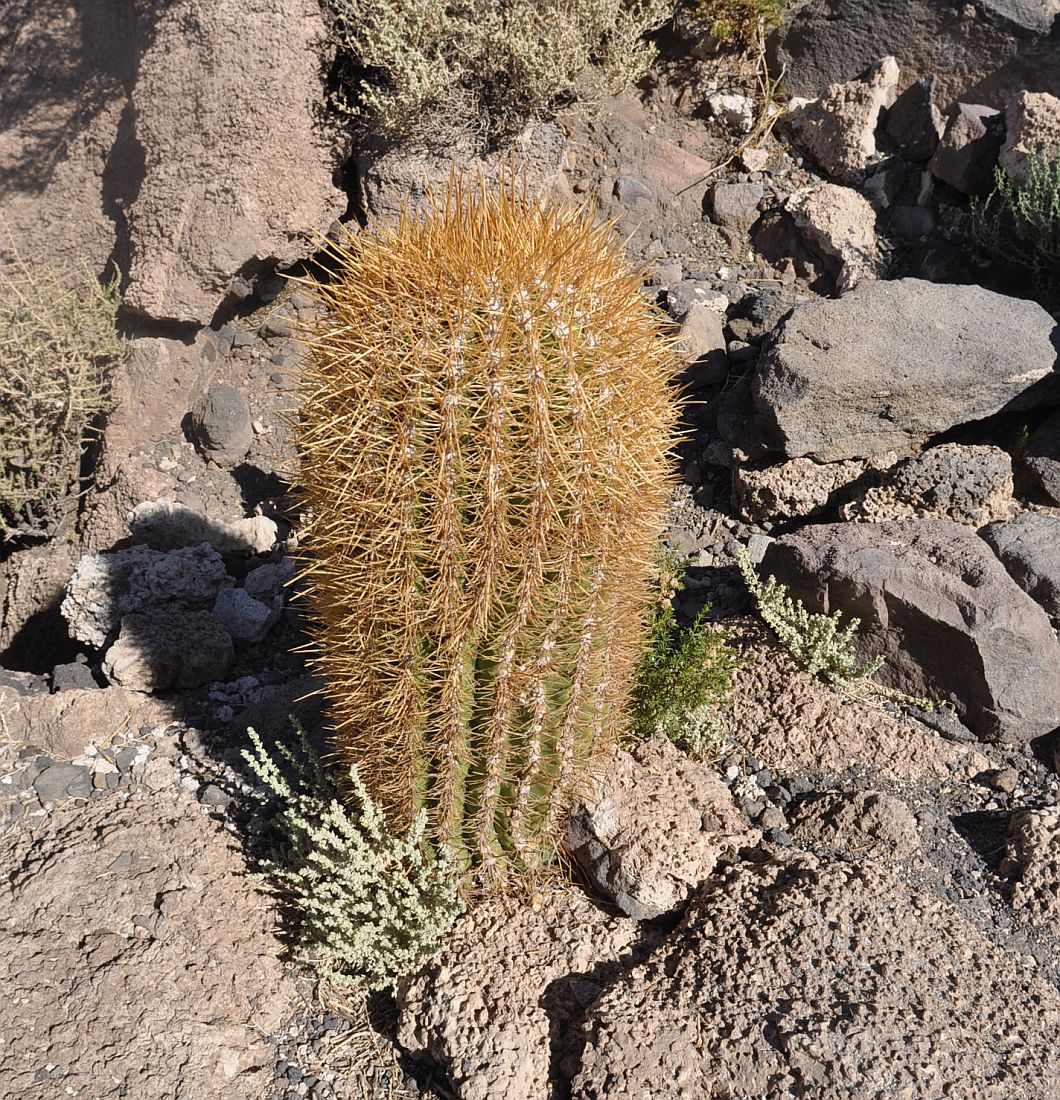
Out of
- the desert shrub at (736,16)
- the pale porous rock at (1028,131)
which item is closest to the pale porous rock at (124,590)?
the desert shrub at (736,16)

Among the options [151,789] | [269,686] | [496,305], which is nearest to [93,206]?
[269,686]

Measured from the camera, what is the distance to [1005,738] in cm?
330

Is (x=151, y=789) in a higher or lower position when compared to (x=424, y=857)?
A: lower

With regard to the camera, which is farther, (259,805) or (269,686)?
(269,686)

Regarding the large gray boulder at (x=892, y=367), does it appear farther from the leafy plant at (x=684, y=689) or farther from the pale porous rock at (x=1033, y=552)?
the leafy plant at (x=684, y=689)

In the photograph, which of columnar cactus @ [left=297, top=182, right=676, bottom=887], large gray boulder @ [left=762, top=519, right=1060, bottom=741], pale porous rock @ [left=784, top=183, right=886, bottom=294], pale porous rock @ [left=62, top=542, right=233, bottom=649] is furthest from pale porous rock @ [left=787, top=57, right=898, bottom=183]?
pale porous rock @ [left=62, top=542, right=233, bottom=649]

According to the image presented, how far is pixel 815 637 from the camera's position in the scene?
3.38 m

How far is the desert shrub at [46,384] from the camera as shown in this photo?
4.46 metres

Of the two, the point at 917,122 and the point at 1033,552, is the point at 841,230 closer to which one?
the point at 917,122

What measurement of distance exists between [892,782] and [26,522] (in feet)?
13.5

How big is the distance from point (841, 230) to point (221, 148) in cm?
323

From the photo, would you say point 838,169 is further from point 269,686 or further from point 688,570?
point 269,686

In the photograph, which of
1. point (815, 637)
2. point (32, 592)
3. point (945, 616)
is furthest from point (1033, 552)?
point (32, 592)

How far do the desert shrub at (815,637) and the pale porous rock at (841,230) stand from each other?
2363 millimetres
